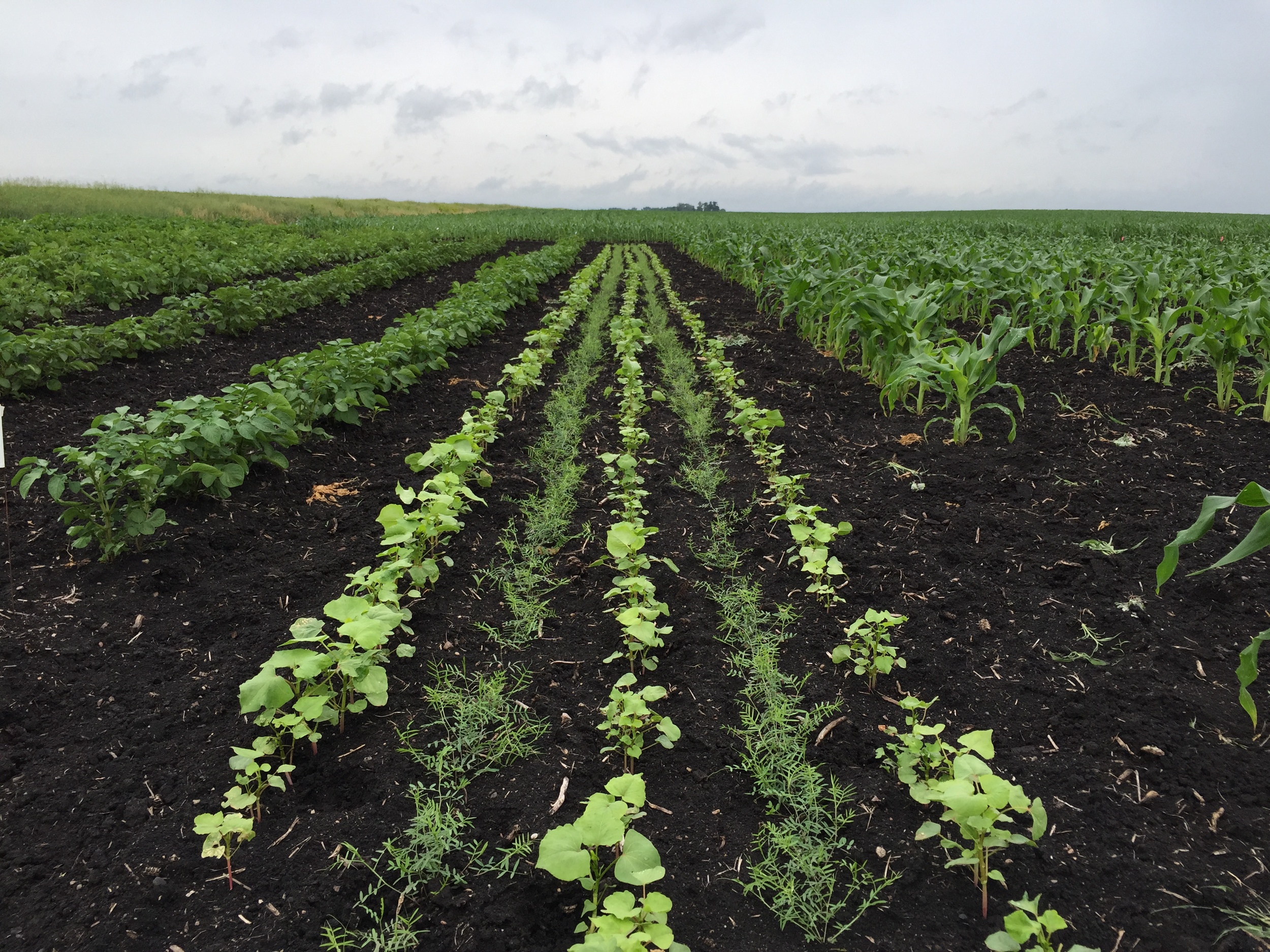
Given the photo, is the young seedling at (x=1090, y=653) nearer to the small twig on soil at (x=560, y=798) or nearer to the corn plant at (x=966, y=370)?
the corn plant at (x=966, y=370)

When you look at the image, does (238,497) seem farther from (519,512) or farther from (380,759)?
(380,759)

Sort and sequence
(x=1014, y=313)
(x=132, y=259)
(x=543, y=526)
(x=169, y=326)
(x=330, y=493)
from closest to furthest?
(x=543, y=526)
(x=330, y=493)
(x=1014, y=313)
(x=169, y=326)
(x=132, y=259)

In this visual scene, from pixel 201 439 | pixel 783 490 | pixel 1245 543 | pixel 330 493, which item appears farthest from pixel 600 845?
pixel 330 493

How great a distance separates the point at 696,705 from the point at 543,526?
1850 millimetres

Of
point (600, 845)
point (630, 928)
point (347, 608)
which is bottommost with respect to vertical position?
point (630, 928)

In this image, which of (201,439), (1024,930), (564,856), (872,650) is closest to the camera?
(1024,930)

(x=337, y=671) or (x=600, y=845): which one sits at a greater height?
(x=600, y=845)

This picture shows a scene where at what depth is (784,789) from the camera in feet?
8.38

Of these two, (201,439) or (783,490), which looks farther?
(783,490)

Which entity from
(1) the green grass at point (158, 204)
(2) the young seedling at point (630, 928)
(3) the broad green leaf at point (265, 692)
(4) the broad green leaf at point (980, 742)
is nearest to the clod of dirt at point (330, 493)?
(3) the broad green leaf at point (265, 692)

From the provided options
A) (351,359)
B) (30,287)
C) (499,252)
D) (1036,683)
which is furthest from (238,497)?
(499,252)

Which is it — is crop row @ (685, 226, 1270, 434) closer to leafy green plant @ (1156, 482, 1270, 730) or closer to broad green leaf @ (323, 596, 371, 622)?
leafy green plant @ (1156, 482, 1270, 730)

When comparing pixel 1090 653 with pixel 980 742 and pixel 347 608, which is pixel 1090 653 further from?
pixel 347 608

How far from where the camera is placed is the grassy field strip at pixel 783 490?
11.7 feet
